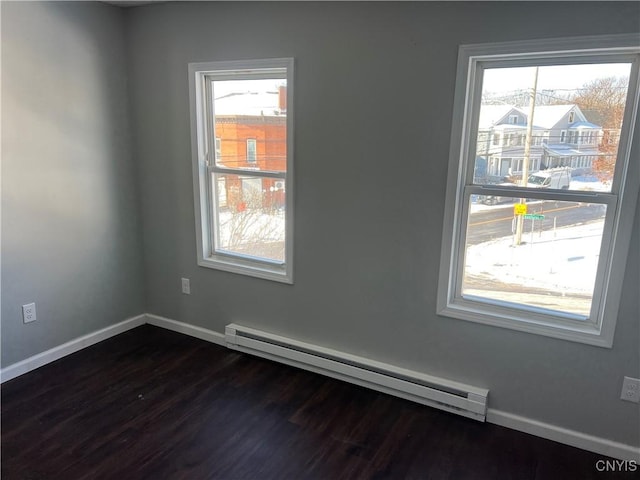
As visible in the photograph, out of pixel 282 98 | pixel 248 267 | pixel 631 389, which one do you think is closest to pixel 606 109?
pixel 631 389

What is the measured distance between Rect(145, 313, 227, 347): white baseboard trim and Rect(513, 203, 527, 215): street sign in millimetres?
2174

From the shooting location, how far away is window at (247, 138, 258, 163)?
9.93 ft

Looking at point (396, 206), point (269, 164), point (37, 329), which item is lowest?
point (37, 329)

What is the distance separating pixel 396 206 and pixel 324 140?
1.92 ft

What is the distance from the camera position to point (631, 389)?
2154mm

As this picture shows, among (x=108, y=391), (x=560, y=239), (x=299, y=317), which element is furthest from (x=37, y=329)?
(x=560, y=239)

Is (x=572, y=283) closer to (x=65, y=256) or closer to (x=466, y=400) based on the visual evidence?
(x=466, y=400)

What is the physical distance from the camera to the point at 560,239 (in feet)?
7.41

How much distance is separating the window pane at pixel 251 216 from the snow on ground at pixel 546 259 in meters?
1.26

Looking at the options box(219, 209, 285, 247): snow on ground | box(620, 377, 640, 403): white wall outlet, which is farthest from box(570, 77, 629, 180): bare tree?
box(219, 209, 285, 247): snow on ground

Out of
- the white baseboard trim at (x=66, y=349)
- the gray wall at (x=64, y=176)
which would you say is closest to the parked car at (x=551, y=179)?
the gray wall at (x=64, y=176)

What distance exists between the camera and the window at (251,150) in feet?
9.93

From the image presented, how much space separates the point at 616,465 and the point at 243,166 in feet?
8.90

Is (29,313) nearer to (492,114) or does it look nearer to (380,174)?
(380,174)
